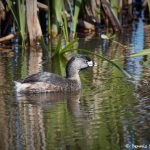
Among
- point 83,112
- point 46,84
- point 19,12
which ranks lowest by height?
point 83,112

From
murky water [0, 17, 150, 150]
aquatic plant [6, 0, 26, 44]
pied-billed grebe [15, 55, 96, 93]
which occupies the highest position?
Result: aquatic plant [6, 0, 26, 44]

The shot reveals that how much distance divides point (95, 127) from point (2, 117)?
1290 millimetres

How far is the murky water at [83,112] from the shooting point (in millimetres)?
6992

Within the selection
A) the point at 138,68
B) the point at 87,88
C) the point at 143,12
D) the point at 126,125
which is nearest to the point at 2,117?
the point at 126,125

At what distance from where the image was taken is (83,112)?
8508 mm

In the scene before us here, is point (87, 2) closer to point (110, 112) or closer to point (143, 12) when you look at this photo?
point (143, 12)

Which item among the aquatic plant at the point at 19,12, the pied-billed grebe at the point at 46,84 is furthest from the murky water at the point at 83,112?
the aquatic plant at the point at 19,12

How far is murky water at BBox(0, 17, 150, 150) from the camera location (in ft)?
22.9

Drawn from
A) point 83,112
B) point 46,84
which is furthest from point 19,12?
point 83,112

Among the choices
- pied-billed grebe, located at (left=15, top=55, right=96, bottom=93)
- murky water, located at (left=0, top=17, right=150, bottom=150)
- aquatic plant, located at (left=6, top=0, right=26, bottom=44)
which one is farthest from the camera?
aquatic plant, located at (left=6, top=0, right=26, bottom=44)

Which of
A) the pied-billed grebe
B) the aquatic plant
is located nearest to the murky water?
the pied-billed grebe

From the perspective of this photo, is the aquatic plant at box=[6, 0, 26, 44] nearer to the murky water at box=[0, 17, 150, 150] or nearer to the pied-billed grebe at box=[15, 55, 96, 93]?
the murky water at box=[0, 17, 150, 150]

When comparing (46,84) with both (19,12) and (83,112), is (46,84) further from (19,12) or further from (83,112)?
(19,12)

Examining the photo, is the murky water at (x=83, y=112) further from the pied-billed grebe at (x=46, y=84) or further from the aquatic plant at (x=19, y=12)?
the aquatic plant at (x=19, y=12)
